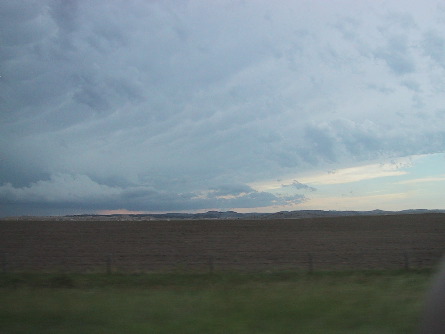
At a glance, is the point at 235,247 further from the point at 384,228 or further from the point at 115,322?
the point at 115,322

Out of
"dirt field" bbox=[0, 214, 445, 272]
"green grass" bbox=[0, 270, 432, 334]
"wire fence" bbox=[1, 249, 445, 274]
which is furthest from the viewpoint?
"dirt field" bbox=[0, 214, 445, 272]

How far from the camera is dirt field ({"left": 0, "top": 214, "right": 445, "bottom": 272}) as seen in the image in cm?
2669

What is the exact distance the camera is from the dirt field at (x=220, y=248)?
26.7m

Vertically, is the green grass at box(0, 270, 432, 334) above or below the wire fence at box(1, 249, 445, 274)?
above

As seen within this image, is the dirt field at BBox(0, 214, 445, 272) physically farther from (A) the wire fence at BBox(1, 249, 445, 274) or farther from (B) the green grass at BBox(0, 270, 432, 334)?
(B) the green grass at BBox(0, 270, 432, 334)

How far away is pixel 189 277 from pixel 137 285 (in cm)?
259

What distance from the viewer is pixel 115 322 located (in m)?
6.78

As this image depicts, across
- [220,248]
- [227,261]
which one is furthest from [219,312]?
[220,248]

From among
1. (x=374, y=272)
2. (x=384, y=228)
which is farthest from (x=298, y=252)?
(x=384, y=228)

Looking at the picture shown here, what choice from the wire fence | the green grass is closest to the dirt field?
the wire fence

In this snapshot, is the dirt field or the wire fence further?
the dirt field

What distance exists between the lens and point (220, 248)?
34.7 m

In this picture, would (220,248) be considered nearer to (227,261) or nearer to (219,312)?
(227,261)

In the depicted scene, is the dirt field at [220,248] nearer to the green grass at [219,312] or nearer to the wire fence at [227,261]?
the wire fence at [227,261]
